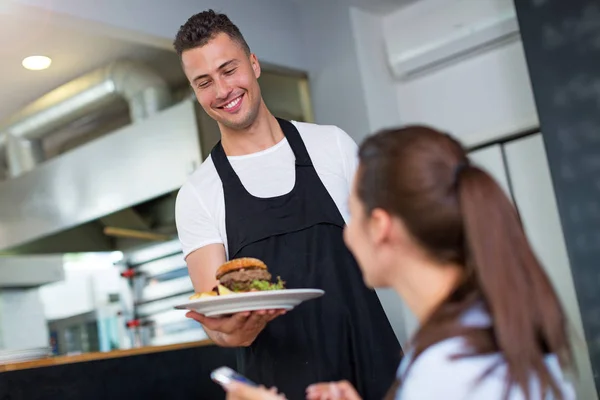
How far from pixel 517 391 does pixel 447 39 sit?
3189 mm

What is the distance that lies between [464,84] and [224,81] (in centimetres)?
236

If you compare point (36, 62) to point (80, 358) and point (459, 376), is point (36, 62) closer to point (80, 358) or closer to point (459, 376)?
point (80, 358)

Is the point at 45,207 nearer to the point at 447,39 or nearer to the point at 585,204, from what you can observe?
the point at 447,39

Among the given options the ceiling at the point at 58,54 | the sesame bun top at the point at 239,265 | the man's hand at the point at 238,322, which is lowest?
the man's hand at the point at 238,322

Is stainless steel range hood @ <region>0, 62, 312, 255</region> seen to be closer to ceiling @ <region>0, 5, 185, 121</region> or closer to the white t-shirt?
ceiling @ <region>0, 5, 185, 121</region>

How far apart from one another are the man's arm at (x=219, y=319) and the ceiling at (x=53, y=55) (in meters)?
2.10

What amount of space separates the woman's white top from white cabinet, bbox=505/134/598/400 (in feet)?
8.99

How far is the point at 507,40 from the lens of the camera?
382 centimetres

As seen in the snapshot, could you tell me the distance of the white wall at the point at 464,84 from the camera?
150 inches

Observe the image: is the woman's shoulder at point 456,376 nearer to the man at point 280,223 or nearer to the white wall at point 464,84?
the man at point 280,223

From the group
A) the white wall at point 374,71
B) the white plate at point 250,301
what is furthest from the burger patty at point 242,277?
the white wall at point 374,71

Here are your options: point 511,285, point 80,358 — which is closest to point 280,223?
point 511,285

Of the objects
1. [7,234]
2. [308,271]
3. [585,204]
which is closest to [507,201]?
[308,271]

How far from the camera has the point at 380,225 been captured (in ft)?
3.69
